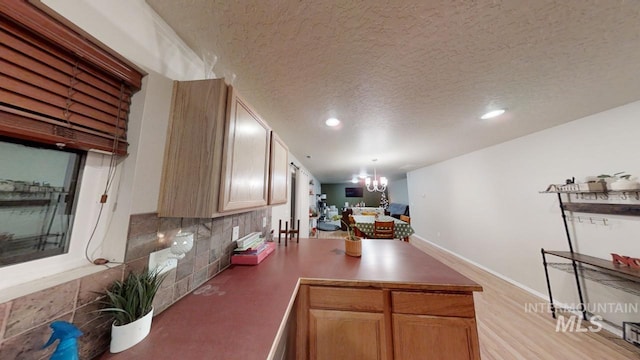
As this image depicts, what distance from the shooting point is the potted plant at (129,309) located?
0.60 metres

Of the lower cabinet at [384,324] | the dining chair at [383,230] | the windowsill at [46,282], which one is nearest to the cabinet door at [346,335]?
the lower cabinet at [384,324]

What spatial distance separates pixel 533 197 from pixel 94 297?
4.26m

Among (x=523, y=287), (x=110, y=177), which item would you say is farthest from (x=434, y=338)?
(x=523, y=287)

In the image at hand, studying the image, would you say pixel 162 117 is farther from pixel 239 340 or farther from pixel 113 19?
pixel 239 340

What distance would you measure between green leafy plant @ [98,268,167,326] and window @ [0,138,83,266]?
22 centimetres

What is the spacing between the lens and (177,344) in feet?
2.09

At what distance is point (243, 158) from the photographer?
1033 mm

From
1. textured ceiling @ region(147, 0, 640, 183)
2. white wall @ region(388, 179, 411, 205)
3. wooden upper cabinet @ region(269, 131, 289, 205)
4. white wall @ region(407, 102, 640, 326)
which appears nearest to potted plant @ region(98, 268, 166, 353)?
wooden upper cabinet @ region(269, 131, 289, 205)

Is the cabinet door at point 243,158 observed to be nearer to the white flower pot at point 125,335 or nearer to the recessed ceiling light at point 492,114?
the white flower pot at point 125,335

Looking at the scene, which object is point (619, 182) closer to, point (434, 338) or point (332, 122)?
point (434, 338)

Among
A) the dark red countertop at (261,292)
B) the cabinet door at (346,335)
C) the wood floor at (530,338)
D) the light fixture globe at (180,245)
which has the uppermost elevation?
the light fixture globe at (180,245)

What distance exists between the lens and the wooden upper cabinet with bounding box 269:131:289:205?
4.87ft

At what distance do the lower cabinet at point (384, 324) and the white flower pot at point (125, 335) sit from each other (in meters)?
0.75

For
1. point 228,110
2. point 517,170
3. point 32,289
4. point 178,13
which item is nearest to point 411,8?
point 228,110
